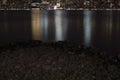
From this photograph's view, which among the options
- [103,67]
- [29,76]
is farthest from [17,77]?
[103,67]

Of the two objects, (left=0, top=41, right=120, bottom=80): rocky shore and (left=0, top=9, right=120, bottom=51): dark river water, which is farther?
(left=0, top=9, right=120, bottom=51): dark river water

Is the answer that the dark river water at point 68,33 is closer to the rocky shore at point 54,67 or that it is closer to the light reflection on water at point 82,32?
the light reflection on water at point 82,32

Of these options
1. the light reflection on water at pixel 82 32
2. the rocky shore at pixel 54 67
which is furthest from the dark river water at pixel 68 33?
the rocky shore at pixel 54 67

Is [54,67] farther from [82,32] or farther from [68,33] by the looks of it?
[82,32]

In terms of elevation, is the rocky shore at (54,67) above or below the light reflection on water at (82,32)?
above

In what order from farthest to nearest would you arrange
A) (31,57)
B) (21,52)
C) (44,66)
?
(21,52)
(31,57)
(44,66)

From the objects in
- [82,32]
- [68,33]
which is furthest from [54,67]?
[82,32]

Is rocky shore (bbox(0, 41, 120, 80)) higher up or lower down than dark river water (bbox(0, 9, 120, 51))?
higher up

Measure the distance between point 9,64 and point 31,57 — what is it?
154 cm

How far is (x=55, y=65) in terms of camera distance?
646 inches

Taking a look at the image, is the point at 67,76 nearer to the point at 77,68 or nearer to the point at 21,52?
the point at 77,68

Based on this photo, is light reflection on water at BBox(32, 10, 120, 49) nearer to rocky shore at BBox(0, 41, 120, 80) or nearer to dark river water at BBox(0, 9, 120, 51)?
dark river water at BBox(0, 9, 120, 51)

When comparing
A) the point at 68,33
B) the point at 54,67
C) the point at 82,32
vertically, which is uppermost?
the point at 54,67

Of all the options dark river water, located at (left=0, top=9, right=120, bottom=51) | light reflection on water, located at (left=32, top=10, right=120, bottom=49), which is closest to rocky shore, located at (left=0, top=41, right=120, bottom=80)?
dark river water, located at (left=0, top=9, right=120, bottom=51)
